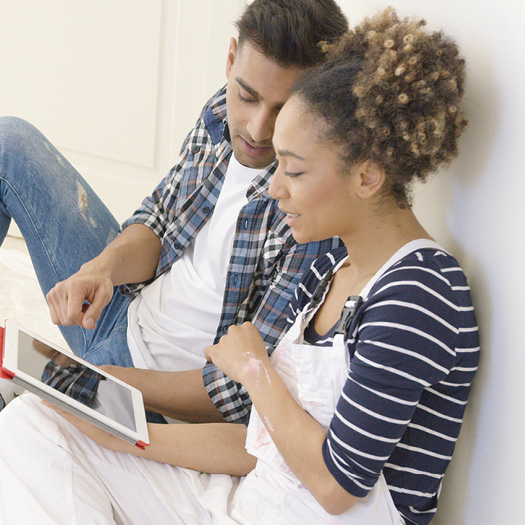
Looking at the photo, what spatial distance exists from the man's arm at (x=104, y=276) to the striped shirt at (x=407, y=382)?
0.51m

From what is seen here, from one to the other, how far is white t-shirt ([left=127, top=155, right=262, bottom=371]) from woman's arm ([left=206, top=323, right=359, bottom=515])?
0.90 feet

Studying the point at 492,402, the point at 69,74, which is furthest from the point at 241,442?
the point at 69,74

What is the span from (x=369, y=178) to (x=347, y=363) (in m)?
0.22

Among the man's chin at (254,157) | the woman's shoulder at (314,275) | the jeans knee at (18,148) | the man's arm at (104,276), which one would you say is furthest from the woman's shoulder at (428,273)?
the jeans knee at (18,148)

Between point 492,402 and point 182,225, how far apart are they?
0.70 metres

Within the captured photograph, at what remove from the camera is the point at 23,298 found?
1.98 meters

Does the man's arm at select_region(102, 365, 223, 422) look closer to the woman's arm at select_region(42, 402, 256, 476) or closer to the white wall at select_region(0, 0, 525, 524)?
the woman's arm at select_region(42, 402, 256, 476)

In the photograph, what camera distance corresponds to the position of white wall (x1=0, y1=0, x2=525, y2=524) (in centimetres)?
Result: 75

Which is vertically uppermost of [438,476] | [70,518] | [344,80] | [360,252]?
[344,80]

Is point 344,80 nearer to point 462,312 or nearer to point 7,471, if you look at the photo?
point 462,312

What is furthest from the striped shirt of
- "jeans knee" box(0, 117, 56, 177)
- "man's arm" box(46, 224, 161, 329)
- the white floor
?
the white floor

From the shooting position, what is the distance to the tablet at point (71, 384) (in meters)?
0.89

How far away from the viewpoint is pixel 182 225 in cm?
130

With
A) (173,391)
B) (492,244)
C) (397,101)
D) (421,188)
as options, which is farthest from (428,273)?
(173,391)
